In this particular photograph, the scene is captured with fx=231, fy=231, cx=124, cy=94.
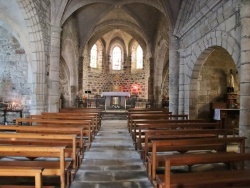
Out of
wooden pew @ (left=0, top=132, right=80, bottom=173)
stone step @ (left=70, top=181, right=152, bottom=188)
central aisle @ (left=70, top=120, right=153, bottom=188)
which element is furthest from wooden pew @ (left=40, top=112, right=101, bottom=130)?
stone step @ (left=70, top=181, right=152, bottom=188)

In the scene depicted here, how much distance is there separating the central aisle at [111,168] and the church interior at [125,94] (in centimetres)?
2

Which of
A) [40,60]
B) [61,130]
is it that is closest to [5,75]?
[40,60]

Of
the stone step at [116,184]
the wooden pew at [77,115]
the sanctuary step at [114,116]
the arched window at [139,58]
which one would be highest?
the arched window at [139,58]

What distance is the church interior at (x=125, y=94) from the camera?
503 cm

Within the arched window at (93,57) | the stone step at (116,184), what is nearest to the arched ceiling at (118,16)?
the arched window at (93,57)

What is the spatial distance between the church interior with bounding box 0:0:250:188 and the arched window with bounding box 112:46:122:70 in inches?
140

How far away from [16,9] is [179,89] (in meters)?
7.78

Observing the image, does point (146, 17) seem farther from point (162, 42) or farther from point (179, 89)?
point (179, 89)

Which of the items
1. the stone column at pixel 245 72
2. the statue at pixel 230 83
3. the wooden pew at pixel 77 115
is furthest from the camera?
the statue at pixel 230 83

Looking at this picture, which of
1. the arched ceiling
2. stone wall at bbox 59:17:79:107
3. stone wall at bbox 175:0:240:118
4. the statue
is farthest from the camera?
stone wall at bbox 59:17:79:107

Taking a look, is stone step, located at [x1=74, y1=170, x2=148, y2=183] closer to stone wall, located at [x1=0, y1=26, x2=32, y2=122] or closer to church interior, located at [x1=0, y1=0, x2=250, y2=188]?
church interior, located at [x1=0, y1=0, x2=250, y2=188]

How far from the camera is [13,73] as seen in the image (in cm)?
1116

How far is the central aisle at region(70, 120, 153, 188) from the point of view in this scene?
3.92 metres

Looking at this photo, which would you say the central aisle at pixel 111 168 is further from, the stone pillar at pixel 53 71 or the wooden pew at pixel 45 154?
the stone pillar at pixel 53 71
